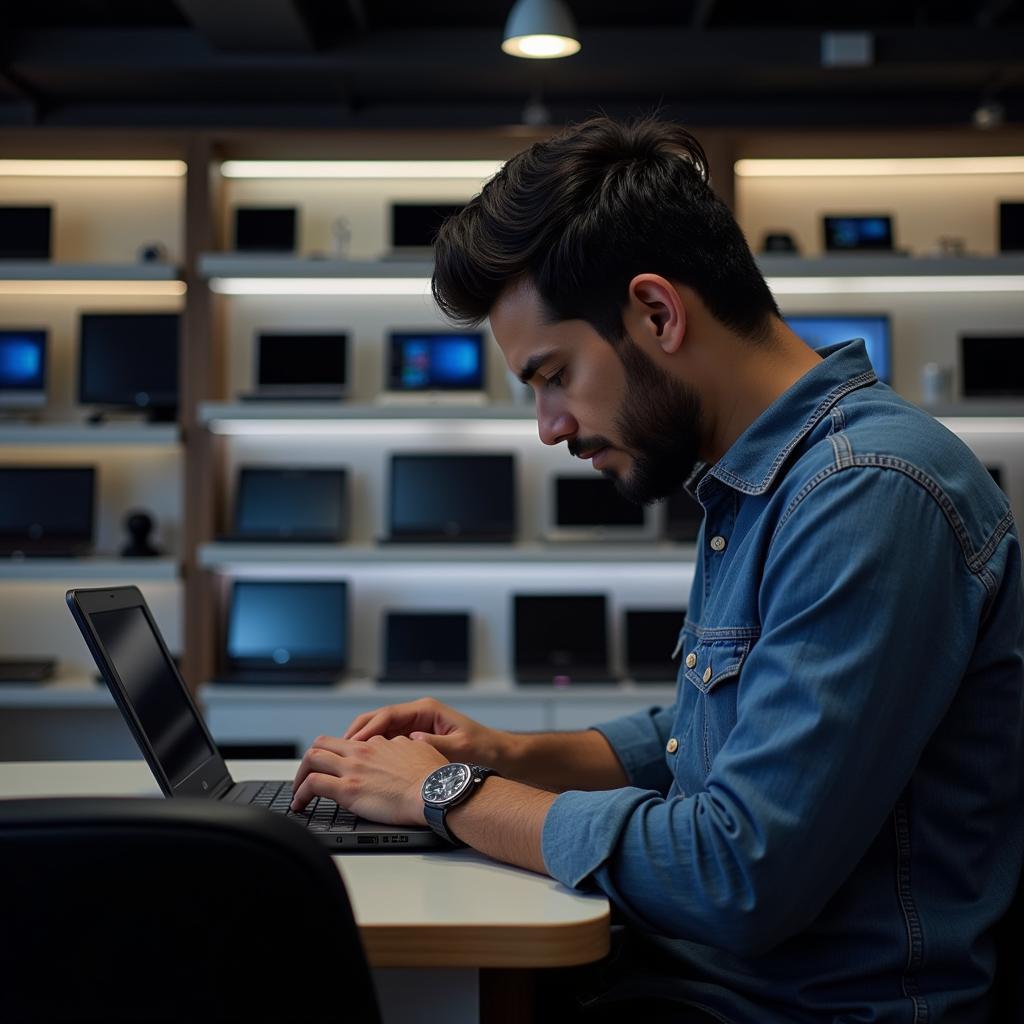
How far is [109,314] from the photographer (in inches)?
152

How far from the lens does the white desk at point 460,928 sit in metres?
0.89

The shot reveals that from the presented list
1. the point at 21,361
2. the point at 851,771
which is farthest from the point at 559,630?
the point at 851,771

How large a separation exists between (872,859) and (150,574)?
10.2 feet

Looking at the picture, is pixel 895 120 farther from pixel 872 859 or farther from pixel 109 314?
pixel 872 859

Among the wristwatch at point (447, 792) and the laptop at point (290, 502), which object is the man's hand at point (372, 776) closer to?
the wristwatch at point (447, 792)

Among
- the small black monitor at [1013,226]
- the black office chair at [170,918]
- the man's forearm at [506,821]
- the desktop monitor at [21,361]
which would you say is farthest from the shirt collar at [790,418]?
the desktop monitor at [21,361]

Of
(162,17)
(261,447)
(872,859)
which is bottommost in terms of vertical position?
(872,859)

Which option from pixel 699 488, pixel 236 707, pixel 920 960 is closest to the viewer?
pixel 920 960

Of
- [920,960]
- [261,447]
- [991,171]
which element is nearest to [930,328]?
[991,171]

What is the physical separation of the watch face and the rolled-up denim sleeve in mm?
176

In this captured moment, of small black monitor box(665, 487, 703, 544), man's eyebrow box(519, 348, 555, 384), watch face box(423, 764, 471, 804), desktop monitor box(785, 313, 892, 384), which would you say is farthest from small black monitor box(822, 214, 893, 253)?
watch face box(423, 764, 471, 804)

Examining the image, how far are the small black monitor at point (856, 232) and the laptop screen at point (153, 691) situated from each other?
308cm

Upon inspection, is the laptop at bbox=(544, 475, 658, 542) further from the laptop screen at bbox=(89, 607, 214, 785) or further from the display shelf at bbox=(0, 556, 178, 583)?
the laptop screen at bbox=(89, 607, 214, 785)

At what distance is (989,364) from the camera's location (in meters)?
3.86
